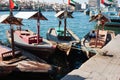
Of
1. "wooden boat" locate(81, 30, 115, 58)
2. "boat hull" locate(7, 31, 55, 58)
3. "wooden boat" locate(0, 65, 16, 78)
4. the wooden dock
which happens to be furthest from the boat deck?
"wooden boat" locate(81, 30, 115, 58)

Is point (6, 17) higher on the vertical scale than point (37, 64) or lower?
higher

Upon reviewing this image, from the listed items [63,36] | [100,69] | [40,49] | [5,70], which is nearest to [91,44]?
[63,36]

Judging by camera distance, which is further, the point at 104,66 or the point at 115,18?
the point at 115,18

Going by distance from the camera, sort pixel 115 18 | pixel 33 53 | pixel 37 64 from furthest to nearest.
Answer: pixel 115 18 < pixel 33 53 < pixel 37 64

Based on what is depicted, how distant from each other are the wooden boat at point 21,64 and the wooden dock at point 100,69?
8.84 feet

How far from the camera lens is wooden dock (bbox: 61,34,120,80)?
46.3 feet

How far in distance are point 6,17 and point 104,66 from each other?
7.56 meters

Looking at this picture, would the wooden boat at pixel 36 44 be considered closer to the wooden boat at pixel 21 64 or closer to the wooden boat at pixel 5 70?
the wooden boat at pixel 21 64

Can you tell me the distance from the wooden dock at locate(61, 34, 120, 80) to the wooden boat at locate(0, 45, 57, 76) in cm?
270

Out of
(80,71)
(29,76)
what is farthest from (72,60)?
(80,71)

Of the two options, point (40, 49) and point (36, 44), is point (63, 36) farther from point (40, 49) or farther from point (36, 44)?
point (40, 49)

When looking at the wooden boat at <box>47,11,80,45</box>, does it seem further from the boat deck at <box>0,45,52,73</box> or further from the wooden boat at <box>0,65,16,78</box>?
the wooden boat at <box>0,65,16,78</box>

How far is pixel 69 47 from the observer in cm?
2323

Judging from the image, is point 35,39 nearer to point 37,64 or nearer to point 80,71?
point 37,64
